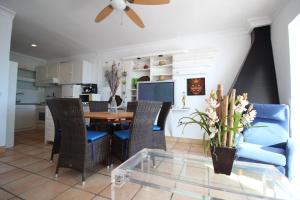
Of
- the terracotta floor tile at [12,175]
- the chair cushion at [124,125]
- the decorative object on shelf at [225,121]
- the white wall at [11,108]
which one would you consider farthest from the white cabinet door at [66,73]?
the decorative object on shelf at [225,121]

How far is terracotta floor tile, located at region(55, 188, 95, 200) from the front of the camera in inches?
53.9

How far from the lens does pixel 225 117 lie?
2.93 ft

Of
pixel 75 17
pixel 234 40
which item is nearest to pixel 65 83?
pixel 75 17

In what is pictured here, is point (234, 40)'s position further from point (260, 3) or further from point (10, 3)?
point (10, 3)

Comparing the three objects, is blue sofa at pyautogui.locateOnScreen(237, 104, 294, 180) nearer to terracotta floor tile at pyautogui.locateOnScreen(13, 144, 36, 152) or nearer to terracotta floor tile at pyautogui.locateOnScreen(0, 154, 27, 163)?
terracotta floor tile at pyautogui.locateOnScreen(0, 154, 27, 163)

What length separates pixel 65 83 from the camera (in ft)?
15.7

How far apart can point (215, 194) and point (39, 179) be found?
75.9 inches

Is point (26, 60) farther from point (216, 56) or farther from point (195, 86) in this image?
point (216, 56)

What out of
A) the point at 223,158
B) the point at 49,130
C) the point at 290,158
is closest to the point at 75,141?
the point at 223,158

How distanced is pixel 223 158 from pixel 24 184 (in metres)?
2.06

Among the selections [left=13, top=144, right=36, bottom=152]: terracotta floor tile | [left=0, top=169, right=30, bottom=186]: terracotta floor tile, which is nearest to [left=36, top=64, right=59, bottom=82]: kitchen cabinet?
[left=13, top=144, right=36, bottom=152]: terracotta floor tile

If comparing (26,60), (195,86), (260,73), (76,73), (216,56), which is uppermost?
(26,60)

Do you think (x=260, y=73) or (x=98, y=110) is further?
(x=98, y=110)

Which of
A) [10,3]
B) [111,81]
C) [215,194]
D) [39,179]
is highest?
[10,3]
